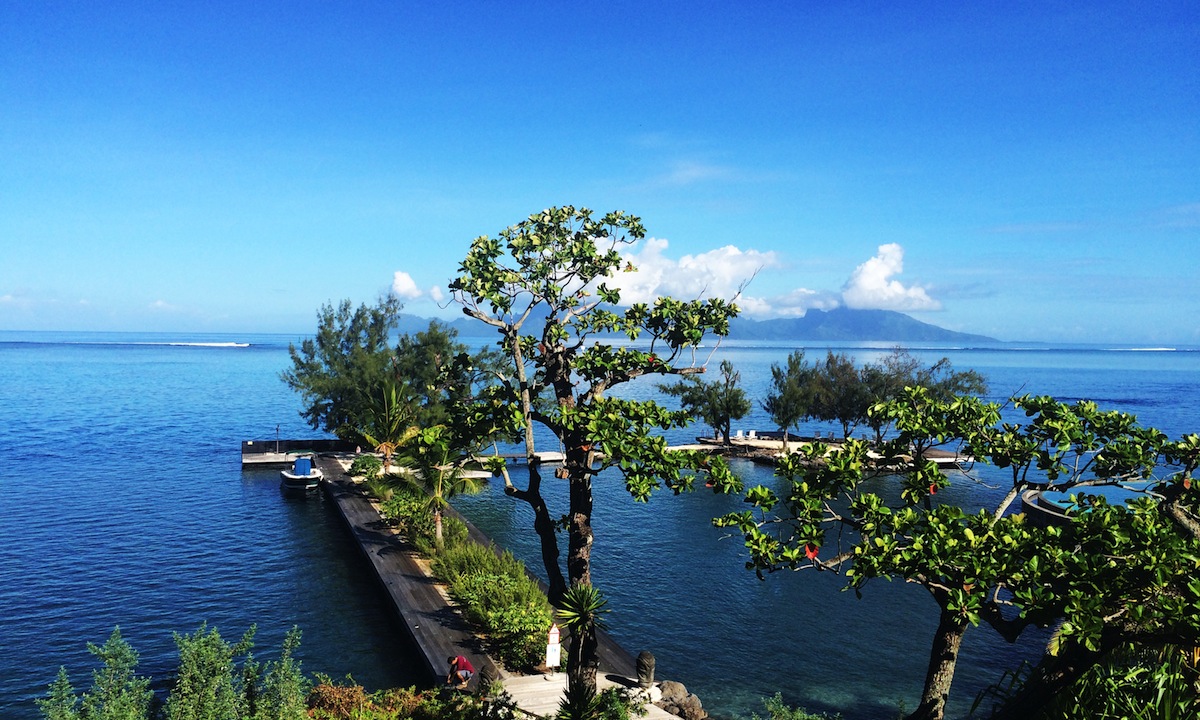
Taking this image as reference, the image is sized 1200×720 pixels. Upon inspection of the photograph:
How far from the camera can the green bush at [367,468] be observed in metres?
42.2

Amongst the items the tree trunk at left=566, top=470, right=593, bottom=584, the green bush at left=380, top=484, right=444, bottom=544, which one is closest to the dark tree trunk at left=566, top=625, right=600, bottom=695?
the tree trunk at left=566, top=470, right=593, bottom=584

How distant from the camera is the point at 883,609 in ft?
94.2

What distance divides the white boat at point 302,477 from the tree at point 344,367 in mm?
5164

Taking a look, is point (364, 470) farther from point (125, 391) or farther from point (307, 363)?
point (125, 391)

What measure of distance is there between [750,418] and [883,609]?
74698 mm

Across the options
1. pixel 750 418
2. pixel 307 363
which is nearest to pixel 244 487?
pixel 307 363

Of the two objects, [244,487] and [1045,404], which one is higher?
[1045,404]

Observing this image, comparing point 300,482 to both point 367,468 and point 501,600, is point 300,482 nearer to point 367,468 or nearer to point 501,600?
point 367,468

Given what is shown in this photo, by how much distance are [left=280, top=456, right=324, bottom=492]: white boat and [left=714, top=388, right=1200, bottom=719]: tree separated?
131ft

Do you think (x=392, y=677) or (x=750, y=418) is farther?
(x=750, y=418)

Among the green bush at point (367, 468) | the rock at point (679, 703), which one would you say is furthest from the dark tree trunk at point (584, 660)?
the green bush at point (367, 468)

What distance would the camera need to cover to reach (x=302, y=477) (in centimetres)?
4581

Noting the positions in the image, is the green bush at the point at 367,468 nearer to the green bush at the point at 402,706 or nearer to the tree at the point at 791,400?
the green bush at the point at 402,706

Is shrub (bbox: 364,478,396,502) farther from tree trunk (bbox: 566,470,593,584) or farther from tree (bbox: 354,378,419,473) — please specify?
tree trunk (bbox: 566,470,593,584)
